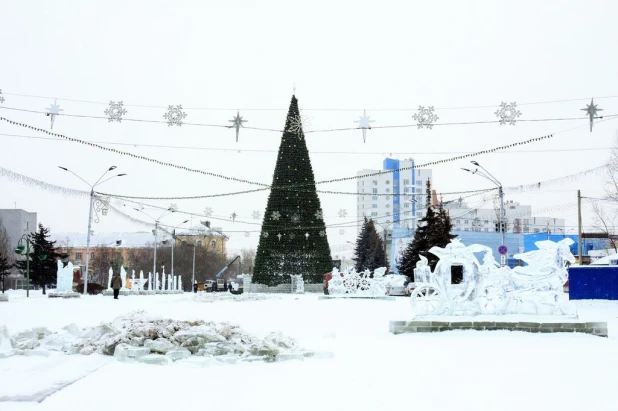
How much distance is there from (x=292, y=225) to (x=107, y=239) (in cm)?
7818

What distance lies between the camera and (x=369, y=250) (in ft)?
282

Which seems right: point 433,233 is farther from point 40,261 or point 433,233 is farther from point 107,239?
point 107,239

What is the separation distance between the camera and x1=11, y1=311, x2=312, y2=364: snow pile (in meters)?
10.1

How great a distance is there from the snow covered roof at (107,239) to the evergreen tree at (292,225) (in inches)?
2730

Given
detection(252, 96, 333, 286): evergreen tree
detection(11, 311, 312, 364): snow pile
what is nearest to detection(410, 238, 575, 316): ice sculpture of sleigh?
detection(11, 311, 312, 364): snow pile

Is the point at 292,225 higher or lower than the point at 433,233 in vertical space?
higher

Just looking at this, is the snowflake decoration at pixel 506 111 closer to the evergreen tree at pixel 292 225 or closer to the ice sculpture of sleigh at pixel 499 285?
the ice sculpture of sleigh at pixel 499 285

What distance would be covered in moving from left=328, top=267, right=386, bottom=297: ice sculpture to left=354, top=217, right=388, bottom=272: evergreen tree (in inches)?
1722

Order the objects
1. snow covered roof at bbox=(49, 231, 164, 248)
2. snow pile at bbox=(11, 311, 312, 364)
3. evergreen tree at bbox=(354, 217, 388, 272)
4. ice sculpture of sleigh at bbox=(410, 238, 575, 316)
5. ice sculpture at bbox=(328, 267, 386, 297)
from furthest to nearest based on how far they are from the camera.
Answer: snow covered roof at bbox=(49, 231, 164, 248), evergreen tree at bbox=(354, 217, 388, 272), ice sculpture at bbox=(328, 267, 386, 297), ice sculpture of sleigh at bbox=(410, 238, 575, 316), snow pile at bbox=(11, 311, 312, 364)

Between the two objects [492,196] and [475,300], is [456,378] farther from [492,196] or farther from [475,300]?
[492,196]

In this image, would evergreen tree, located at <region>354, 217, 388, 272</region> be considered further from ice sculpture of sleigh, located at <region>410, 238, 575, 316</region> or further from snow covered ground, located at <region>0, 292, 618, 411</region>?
snow covered ground, located at <region>0, 292, 618, 411</region>

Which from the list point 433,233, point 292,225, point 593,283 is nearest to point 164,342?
point 593,283

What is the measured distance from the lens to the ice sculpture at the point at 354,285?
37.1 metres

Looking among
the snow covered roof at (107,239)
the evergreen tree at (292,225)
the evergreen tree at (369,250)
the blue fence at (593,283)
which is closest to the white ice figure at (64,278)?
the evergreen tree at (292,225)
